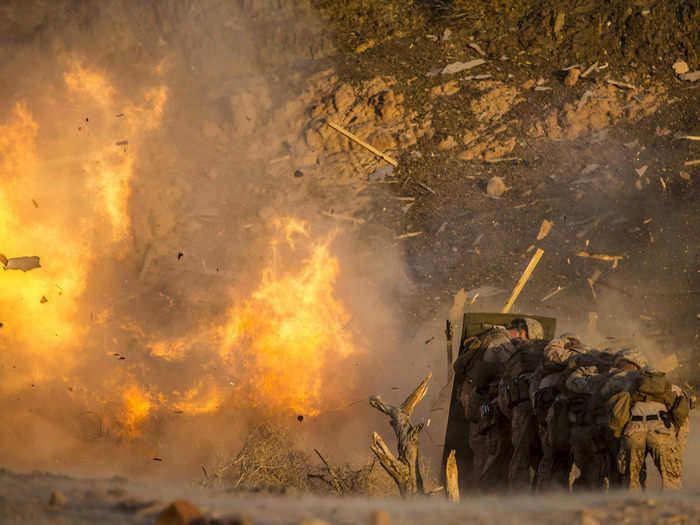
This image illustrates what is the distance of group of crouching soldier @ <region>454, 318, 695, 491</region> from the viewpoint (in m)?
9.92

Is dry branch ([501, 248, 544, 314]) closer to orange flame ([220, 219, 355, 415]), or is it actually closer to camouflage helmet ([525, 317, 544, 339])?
camouflage helmet ([525, 317, 544, 339])

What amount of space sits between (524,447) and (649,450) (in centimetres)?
340

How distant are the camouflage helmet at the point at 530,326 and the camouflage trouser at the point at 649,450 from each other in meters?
5.29

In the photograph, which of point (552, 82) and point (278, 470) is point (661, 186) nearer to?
point (552, 82)

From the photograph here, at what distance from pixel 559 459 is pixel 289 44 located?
13.0m

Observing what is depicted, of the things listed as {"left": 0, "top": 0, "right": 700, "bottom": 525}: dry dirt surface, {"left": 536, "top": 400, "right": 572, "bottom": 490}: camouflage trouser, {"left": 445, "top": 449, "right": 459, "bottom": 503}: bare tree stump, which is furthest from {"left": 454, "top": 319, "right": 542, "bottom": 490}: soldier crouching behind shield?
{"left": 0, "top": 0, "right": 700, "bottom": 525}: dry dirt surface

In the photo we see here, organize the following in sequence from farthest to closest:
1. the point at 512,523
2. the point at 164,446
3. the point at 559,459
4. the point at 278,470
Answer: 1. the point at 164,446
2. the point at 278,470
3. the point at 559,459
4. the point at 512,523

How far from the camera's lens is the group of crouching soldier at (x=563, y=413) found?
992 centimetres

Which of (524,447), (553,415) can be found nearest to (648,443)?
(553,415)

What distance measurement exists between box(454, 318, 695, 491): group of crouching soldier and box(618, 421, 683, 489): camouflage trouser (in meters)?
0.01

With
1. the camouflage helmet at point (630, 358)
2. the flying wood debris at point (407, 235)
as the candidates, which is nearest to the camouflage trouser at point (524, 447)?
the camouflage helmet at point (630, 358)

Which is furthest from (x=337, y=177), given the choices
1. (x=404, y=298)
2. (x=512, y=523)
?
(x=512, y=523)

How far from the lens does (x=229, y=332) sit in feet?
63.2

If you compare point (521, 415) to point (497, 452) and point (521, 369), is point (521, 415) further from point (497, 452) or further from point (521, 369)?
point (497, 452)
